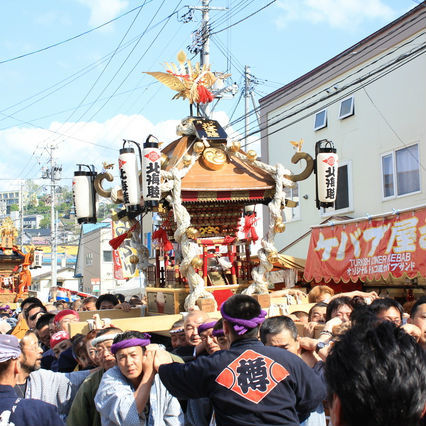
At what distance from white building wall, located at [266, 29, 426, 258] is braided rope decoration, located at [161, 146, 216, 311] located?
526 centimetres

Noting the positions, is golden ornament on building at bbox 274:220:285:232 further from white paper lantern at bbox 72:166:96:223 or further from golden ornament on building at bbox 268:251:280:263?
white paper lantern at bbox 72:166:96:223

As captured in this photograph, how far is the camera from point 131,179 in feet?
20.8

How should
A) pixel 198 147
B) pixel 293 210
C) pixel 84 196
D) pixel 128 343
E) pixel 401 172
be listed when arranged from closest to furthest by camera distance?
pixel 128 343 → pixel 198 147 → pixel 84 196 → pixel 401 172 → pixel 293 210

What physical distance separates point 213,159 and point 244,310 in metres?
4.22

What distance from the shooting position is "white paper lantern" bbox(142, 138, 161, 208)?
6.09m

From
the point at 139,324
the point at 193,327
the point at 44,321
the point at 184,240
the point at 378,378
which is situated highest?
the point at 184,240

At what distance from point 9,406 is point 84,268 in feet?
123

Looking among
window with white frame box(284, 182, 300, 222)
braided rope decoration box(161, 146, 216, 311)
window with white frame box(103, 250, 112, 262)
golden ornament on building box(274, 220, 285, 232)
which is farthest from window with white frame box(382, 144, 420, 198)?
window with white frame box(103, 250, 112, 262)

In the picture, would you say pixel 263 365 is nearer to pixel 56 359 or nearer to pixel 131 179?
pixel 56 359

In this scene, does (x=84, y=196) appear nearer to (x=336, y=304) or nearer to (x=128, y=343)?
(x=336, y=304)

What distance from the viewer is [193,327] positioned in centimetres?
411

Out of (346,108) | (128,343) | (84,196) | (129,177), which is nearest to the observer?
(128,343)

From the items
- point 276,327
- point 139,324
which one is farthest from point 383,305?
point 139,324

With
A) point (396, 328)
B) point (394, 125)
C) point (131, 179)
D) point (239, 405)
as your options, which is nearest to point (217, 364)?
point (239, 405)
